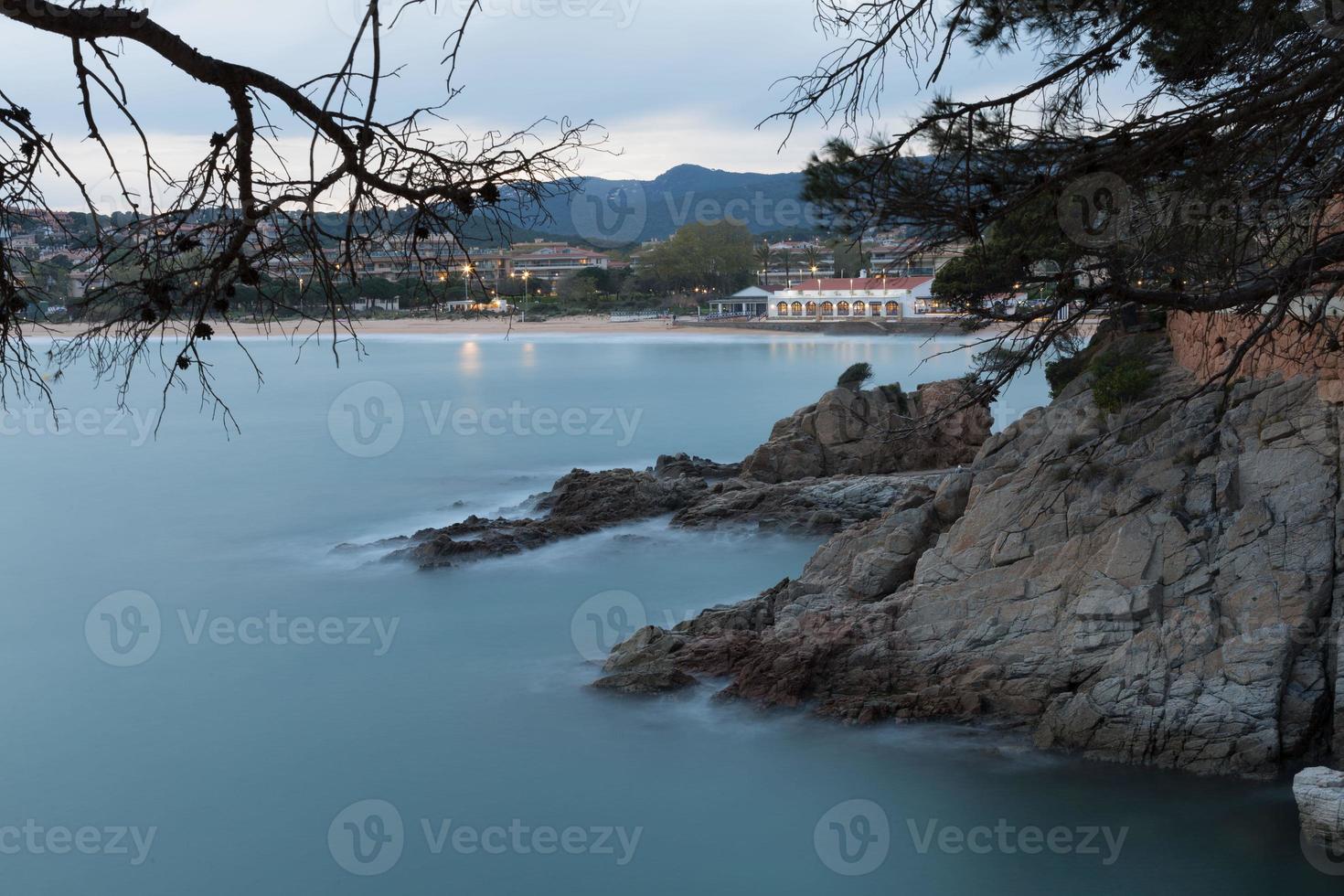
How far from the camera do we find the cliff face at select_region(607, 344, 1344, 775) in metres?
6.83

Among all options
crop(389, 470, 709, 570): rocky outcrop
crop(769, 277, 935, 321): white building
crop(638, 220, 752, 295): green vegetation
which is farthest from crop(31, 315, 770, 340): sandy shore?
crop(389, 470, 709, 570): rocky outcrop

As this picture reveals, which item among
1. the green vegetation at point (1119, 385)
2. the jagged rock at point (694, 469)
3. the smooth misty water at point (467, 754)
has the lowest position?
the smooth misty water at point (467, 754)

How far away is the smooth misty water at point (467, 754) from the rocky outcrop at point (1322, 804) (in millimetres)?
346

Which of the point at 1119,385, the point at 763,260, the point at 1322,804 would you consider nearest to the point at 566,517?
the point at 1119,385

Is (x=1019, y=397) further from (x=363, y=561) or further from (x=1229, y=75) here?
(x=1229, y=75)

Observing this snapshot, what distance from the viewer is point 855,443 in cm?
1630

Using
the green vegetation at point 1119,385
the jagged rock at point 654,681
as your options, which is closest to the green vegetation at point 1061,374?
the green vegetation at point 1119,385

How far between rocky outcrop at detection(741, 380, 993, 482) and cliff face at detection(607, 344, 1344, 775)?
6446 millimetres

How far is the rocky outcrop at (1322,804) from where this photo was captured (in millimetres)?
5941

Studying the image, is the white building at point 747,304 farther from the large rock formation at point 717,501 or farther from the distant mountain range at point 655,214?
the large rock formation at point 717,501

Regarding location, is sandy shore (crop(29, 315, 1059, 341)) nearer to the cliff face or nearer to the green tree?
the cliff face

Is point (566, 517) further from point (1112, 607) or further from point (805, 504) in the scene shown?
point (1112, 607)

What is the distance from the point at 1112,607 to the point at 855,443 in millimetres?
8969

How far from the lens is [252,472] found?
23484 mm
